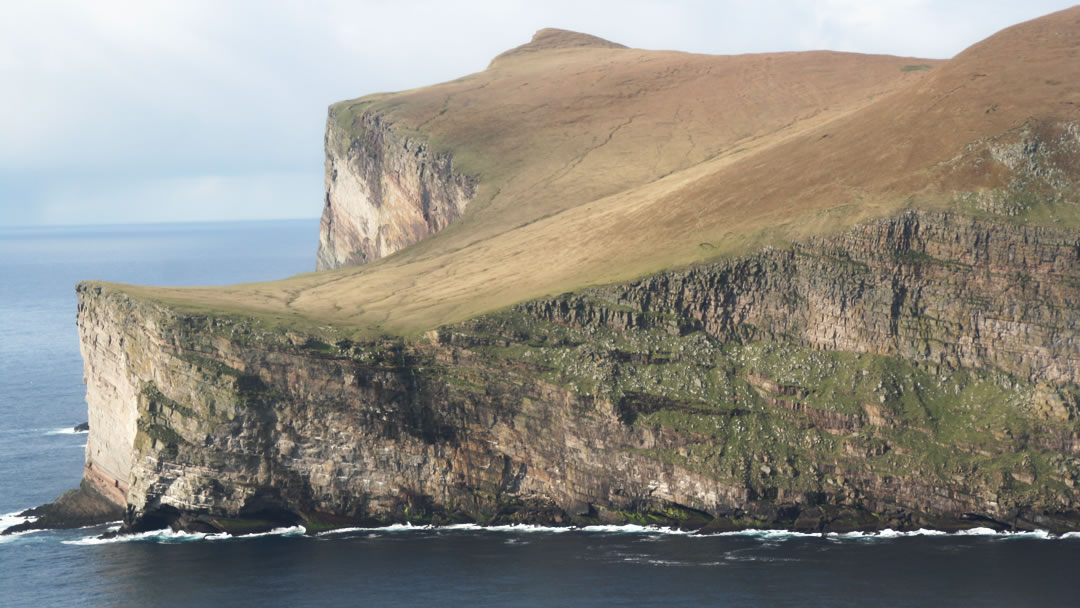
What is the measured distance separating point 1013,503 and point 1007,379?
1260 centimetres

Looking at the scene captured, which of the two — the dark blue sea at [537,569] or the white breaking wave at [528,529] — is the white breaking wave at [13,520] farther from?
the white breaking wave at [528,529]

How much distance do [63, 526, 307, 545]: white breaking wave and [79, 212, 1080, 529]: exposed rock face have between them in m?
1.48

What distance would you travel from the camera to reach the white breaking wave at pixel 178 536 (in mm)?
127500

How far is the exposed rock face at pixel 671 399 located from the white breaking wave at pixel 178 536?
1.48m

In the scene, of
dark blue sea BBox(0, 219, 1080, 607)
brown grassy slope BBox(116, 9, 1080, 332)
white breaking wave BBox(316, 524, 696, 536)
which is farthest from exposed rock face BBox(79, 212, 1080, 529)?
brown grassy slope BBox(116, 9, 1080, 332)

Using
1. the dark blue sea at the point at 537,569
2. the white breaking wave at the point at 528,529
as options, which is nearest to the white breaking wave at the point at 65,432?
the dark blue sea at the point at 537,569

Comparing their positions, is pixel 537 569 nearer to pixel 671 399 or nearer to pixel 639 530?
pixel 639 530

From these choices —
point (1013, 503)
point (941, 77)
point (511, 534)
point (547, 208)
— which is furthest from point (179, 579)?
point (941, 77)

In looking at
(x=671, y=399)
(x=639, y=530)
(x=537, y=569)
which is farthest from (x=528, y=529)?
(x=671, y=399)

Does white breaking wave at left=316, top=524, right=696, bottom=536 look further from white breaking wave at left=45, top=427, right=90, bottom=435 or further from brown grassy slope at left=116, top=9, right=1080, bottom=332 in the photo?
white breaking wave at left=45, top=427, right=90, bottom=435

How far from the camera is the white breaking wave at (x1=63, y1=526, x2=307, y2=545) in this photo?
128 metres

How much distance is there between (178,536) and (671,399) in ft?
165

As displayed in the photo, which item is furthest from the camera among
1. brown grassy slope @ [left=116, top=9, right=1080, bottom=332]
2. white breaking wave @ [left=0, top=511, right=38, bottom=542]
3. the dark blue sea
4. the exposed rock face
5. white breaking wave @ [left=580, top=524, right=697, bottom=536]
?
brown grassy slope @ [left=116, top=9, right=1080, bottom=332]

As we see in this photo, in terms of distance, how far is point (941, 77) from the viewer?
500 ft
